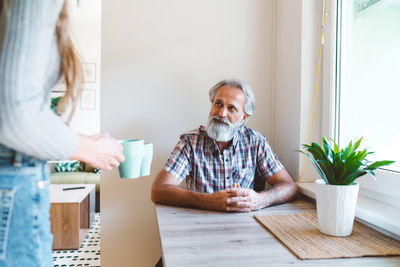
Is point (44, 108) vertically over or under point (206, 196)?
over

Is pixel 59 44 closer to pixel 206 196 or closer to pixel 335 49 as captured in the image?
pixel 206 196

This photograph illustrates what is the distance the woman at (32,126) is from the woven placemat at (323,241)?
57 cm

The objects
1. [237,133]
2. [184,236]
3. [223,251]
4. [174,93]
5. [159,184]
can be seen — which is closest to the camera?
[223,251]

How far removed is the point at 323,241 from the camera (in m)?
0.89

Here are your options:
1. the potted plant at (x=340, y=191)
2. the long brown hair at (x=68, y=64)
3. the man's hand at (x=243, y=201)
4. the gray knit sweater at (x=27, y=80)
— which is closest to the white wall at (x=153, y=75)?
the man's hand at (x=243, y=201)

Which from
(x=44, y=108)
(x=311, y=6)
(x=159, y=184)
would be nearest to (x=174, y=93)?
(x=159, y=184)

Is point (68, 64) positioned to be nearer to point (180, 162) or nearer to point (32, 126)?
point (32, 126)

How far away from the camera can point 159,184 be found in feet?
4.65

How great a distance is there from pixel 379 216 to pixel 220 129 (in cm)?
78

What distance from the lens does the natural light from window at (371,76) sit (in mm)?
1184

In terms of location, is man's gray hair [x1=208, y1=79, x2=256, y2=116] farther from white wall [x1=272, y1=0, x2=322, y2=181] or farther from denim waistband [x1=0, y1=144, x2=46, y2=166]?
denim waistband [x1=0, y1=144, x2=46, y2=166]

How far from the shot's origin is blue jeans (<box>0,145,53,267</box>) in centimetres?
57

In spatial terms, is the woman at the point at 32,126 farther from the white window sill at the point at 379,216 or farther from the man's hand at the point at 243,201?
the white window sill at the point at 379,216

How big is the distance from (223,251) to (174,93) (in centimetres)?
113
